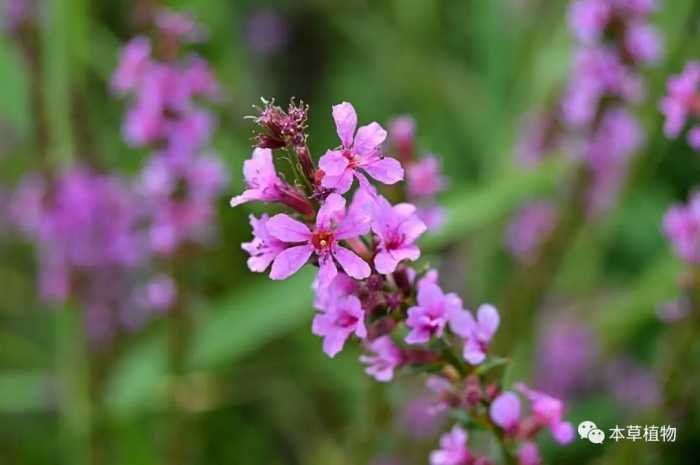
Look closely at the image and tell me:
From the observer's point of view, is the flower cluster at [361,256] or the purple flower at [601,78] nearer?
the flower cluster at [361,256]

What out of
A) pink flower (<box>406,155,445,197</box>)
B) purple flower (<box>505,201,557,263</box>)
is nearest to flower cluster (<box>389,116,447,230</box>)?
pink flower (<box>406,155,445,197</box>)

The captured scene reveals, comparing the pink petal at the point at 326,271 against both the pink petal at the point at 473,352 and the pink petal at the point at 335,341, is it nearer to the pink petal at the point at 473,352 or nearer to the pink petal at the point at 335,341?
the pink petal at the point at 335,341

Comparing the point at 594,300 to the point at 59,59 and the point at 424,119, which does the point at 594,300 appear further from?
the point at 59,59

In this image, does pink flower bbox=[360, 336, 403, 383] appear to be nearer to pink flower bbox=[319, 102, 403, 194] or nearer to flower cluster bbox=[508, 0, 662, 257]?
pink flower bbox=[319, 102, 403, 194]

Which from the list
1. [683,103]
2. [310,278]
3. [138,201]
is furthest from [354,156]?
[138,201]

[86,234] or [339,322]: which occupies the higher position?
[86,234]

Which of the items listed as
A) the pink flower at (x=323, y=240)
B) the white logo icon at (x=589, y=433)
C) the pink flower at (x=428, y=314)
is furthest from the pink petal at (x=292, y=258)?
the white logo icon at (x=589, y=433)

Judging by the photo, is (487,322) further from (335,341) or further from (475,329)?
(335,341)
